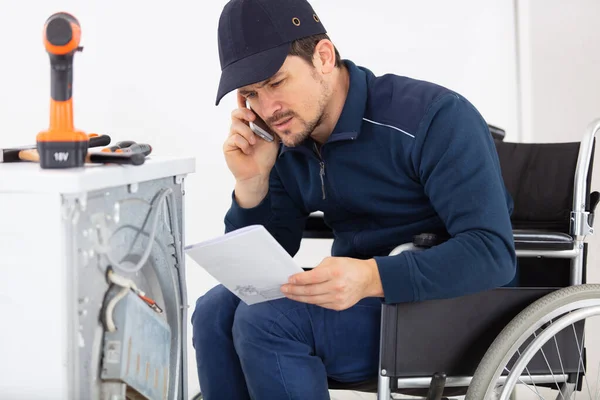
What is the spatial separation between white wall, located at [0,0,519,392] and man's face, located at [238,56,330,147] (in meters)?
0.95

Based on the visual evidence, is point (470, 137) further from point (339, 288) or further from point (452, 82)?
point (452, 82)

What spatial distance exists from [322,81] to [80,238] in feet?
2.11

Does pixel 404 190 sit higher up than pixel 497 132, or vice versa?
pixel 497 132

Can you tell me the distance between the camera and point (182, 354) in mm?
1276

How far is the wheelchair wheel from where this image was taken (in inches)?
47.6

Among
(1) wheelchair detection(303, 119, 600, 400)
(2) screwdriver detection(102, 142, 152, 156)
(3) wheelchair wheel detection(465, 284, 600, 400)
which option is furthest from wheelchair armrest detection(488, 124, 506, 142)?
(2) screwdriver detection(102, 142, 152, 156)

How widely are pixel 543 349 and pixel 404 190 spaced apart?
0.37m

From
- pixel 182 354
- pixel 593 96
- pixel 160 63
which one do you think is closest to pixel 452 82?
pixel 593 96

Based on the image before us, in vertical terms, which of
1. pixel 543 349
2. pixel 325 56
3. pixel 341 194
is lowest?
pixel 543 349

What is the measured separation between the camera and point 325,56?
1417 mm

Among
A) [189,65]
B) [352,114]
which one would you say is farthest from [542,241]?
[189,65]

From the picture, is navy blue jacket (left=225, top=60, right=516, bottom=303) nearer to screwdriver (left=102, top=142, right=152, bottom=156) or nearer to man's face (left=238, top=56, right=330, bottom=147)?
man's face (left=238, top=56, right=330, bottom=147)

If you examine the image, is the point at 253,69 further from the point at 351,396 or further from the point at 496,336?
the point at 351,396

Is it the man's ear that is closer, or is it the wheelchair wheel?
the wheelchair wheel
